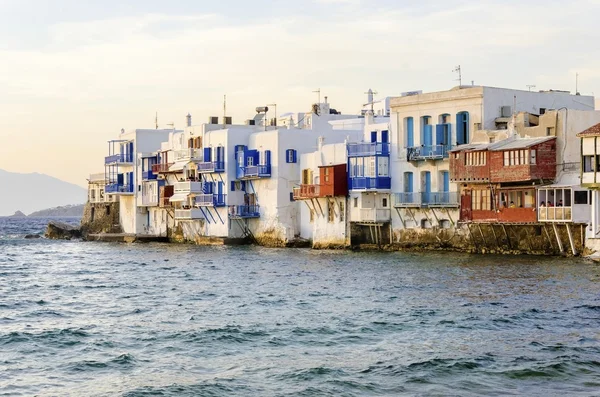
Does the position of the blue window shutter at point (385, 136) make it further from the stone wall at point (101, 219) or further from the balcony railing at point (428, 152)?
the stone wall at point (101, 219)

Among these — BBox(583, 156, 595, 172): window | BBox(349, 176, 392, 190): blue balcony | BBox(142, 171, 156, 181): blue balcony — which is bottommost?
BBox(349, 176, 392, 190): blue balcony

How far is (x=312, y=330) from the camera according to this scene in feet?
94.1

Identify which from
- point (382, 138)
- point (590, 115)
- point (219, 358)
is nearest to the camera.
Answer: point (219, 358)

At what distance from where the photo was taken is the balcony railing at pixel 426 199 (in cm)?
5591

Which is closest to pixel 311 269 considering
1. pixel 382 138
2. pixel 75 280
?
pixel 75 280

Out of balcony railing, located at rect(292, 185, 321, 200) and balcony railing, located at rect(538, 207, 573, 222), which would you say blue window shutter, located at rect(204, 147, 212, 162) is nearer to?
balcony railing, located at rect(292, 185, 321, 200)

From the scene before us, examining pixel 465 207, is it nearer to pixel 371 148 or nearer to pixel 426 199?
pixel 426 199

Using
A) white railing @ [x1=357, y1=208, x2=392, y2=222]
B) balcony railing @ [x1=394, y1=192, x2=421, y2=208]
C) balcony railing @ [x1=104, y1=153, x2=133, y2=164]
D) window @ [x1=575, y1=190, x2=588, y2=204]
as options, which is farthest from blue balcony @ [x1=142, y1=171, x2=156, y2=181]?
window @ [x1=575, y1=190, x2=588, y2=204]

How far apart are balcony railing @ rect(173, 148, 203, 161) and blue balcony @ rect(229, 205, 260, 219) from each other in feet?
19.3

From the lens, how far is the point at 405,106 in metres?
60.0

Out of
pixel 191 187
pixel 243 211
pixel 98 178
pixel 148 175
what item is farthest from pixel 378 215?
pixel 98 178

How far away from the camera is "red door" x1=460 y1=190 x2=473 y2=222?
5378cm

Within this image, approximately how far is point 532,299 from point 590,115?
64.6 ft

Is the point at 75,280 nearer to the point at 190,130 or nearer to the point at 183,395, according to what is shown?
the point at 183,395
